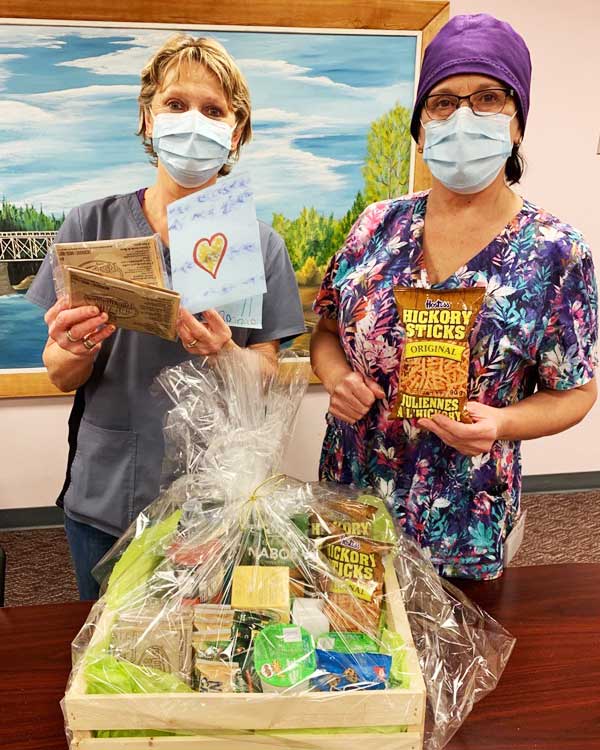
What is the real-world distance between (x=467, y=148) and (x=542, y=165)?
6.59 feet

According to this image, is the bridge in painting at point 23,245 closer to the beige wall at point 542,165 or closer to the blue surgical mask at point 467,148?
the beige wall at point 542,165

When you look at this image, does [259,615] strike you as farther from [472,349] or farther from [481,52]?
[481,52]

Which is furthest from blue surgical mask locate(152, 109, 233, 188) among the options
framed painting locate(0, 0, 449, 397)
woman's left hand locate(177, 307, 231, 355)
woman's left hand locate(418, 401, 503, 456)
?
framed painting locate(0, 0, 449, 397)

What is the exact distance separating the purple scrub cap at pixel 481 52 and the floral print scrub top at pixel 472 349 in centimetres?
23

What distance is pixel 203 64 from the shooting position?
1.16 m

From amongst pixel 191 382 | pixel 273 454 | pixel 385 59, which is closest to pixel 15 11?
pixel 385 59

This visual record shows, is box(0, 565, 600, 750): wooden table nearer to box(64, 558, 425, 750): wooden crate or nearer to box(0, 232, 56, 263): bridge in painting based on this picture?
box(64, 558, 425, 750): wooden crate

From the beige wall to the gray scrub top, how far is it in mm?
1475

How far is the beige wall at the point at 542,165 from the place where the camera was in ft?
8.59

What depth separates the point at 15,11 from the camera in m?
2.25

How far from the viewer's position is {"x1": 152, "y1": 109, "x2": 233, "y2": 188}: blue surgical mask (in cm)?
118

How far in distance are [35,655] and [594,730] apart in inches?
31.6

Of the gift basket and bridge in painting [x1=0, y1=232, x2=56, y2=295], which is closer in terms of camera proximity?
the gift basket

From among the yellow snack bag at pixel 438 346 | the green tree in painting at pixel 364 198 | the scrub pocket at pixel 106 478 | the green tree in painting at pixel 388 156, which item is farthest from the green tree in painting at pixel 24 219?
the yellow snack bag at pixel 438 346
